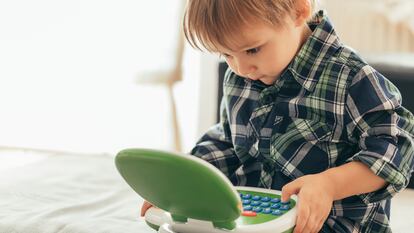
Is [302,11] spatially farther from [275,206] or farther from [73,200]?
[73,200]

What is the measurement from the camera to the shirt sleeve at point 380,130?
85 centimetres

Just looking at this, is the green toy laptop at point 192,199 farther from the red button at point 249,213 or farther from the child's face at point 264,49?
the child's face at point 264,49

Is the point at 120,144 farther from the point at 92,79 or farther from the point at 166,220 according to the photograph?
the point at 166,220

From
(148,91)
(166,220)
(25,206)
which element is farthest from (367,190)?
(148,91)

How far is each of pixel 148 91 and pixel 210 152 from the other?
1.55 m

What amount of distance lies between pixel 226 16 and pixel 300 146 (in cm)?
22

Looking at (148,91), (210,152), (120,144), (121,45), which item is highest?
(210,152)

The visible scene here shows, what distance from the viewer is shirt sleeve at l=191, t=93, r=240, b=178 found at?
41.7 inches

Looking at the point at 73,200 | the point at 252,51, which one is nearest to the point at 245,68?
the point at 252,51

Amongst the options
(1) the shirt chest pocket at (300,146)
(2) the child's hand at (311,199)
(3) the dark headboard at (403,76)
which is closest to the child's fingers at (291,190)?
(2) the child's hand at (311,199)

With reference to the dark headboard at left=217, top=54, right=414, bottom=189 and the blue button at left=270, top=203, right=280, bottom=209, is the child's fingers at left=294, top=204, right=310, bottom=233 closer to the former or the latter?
the blue button at left=270, top=203, right=280, bottom=209

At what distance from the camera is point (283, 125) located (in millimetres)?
967

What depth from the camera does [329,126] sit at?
928 mm

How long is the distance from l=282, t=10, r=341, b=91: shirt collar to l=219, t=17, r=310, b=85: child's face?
0.5 inches
